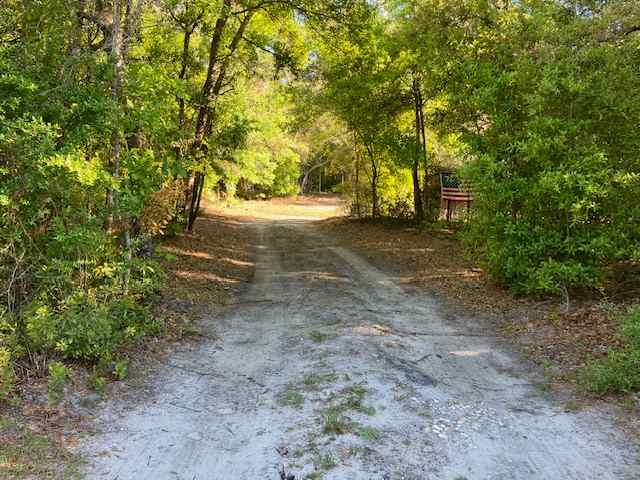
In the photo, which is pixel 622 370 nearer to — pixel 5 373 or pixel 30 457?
pixel 30 457

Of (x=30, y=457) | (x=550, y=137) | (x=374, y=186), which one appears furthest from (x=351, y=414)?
(x=374, y=186)

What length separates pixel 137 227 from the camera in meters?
8.87

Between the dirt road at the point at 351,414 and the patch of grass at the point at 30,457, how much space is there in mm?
193

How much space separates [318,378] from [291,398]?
514 mm

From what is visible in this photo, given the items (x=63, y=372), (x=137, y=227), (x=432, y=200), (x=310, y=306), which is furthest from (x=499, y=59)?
(x=432, y=200)

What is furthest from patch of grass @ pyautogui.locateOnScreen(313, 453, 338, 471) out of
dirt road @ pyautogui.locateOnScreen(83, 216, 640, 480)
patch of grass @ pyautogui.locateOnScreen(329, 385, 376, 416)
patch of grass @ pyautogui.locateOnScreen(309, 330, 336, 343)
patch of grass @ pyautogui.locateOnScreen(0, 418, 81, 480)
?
patch of grass @ pyautogui.locateOnScreen(309, 330, 336, 343)

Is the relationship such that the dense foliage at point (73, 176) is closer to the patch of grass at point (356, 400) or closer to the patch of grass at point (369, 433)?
the patch of grass at point (356, 400)

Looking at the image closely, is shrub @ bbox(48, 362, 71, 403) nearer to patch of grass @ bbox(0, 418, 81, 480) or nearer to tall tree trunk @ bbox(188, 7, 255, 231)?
patch of grass @ bbox(0, 418, 81, 480)

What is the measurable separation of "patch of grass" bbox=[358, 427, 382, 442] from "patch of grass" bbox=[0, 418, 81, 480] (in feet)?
7.24

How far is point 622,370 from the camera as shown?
543cm

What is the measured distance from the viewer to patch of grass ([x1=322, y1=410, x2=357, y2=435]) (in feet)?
15.0

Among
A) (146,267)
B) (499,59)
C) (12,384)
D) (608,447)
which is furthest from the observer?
(499,59)

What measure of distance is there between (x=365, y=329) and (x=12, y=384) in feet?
14.1

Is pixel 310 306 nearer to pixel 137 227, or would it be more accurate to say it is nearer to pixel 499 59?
pixel 137 227
